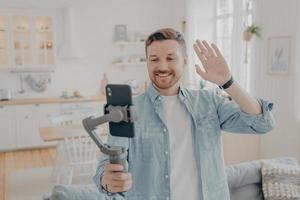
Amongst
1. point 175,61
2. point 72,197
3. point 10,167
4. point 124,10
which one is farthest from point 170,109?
point 124,10

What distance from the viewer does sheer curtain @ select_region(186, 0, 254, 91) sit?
4.79 meters

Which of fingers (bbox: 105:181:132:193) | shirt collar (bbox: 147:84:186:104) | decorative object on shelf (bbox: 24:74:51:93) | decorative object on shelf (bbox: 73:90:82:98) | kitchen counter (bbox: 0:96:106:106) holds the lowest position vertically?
kitchen counter (bbox: 0:96:106:106)

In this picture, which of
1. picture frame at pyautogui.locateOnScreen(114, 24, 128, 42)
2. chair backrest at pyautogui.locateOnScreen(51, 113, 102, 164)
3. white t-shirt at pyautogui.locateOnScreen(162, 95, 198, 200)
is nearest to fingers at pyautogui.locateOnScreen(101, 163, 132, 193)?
white t-shirt at pyautogui.locateOnScreen(162, 95, 198, 200)

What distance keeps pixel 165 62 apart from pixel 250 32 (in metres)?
3.40

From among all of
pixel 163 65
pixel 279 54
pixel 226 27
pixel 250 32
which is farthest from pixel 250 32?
pixel 163 65

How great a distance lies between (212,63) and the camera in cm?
118

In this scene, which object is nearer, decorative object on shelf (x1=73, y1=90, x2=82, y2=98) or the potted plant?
the potted plant

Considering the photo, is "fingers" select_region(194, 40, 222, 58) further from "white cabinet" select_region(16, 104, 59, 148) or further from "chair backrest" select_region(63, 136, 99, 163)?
"white cabinet" select_region(16, 104, 59, 148)

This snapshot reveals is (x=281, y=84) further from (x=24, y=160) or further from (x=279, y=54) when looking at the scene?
(x=24, y=160)

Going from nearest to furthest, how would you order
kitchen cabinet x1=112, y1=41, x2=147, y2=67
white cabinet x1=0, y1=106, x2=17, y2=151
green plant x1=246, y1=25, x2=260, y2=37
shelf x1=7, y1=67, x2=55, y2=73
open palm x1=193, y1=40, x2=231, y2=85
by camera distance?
open palm x1=193, y1=40, x2=231, y2=85
green plant x1=246, y1=25, x2=260, y2=37
white cabinet x1=0, y1=106, x2=17, y2=151
shelf x1=7, y1=67, x2=55, y2=73
kitchen cabinet x1=112, y1=41, x2=147, y2=67

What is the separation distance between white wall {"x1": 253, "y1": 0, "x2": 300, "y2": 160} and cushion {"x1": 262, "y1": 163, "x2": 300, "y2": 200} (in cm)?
125

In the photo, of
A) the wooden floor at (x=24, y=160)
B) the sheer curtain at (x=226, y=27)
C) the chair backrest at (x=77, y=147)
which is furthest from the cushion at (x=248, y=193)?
the wooden floor at (x=24, y=160)

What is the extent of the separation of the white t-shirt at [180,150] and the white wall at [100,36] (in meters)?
5.19

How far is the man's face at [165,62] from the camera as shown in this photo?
119cm
